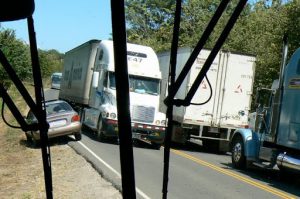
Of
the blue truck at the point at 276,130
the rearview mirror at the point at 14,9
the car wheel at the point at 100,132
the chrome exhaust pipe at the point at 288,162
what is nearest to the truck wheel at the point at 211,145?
the car wheel at the point at 100,132

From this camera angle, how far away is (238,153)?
16.8 m

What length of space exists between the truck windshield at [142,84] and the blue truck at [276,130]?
5216 millimetres

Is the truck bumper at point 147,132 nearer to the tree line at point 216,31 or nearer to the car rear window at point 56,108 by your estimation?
the car rear window at point 56,108

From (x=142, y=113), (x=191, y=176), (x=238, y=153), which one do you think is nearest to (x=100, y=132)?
(x=142, y=113)

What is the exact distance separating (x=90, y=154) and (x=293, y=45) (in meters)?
15.3

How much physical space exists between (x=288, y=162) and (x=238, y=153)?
112 inches

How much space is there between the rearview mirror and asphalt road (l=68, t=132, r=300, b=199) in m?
9.22

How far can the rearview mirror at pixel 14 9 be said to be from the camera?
173cm

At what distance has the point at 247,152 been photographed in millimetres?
16109

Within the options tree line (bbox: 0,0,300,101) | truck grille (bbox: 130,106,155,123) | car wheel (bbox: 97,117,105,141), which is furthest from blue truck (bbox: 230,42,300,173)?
car wheel (bbox: 97,117,105,141)

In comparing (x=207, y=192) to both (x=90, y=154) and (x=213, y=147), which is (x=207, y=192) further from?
(x=213, y=147)

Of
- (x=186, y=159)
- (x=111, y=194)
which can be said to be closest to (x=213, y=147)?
(x=186, y=159)

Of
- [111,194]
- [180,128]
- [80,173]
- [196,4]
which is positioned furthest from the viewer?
[196,4]

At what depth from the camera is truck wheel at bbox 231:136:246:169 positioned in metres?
16.5
